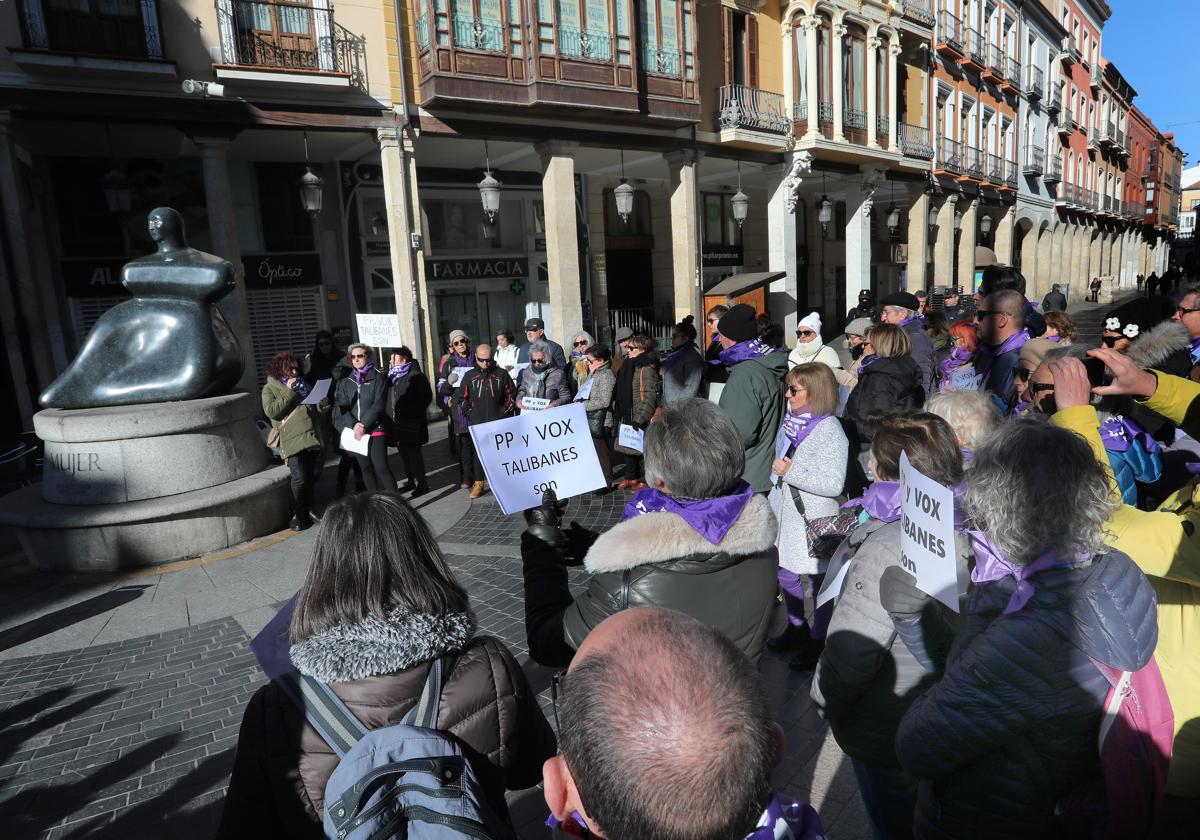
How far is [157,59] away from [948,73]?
2525 centimetres

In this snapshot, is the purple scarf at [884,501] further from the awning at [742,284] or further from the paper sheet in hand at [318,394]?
the awning at [742,284]

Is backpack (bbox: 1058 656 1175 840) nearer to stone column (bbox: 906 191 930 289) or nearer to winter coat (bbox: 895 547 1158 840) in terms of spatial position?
winter coat (bbox: 895 547 1158 840)

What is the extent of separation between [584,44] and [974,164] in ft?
65.1

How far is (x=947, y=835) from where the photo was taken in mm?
1734

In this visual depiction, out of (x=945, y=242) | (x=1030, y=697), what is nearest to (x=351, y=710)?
(x=1030, y=697)

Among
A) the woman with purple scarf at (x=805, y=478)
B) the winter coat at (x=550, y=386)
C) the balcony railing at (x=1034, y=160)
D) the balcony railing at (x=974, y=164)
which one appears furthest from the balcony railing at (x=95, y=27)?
the balcony railing at (x=1034, y=160)

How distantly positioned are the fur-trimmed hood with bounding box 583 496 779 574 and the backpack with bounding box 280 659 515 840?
2.32ft

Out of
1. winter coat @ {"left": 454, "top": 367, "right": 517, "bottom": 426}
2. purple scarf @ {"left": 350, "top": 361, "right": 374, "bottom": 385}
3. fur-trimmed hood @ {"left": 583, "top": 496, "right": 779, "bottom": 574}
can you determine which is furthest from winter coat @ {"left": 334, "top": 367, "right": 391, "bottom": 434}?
fur-trimmed hood @ {"left": 583, "top": 496, "right": 779, "bottom": 574}

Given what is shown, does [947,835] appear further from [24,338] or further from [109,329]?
[24,338]

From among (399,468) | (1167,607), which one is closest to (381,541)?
(1167,607)

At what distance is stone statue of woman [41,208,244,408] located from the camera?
21.4 feet

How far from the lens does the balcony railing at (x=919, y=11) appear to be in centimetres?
2165

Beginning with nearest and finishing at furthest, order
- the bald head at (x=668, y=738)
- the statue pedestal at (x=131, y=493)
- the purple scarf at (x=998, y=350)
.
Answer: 1. the bald head at (x=668, y=738)
2. the purple scarf at (x=998, y=350)
3. the statue pedestal at (x=131, y=493)

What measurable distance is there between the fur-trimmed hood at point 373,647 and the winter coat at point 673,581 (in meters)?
0.48
